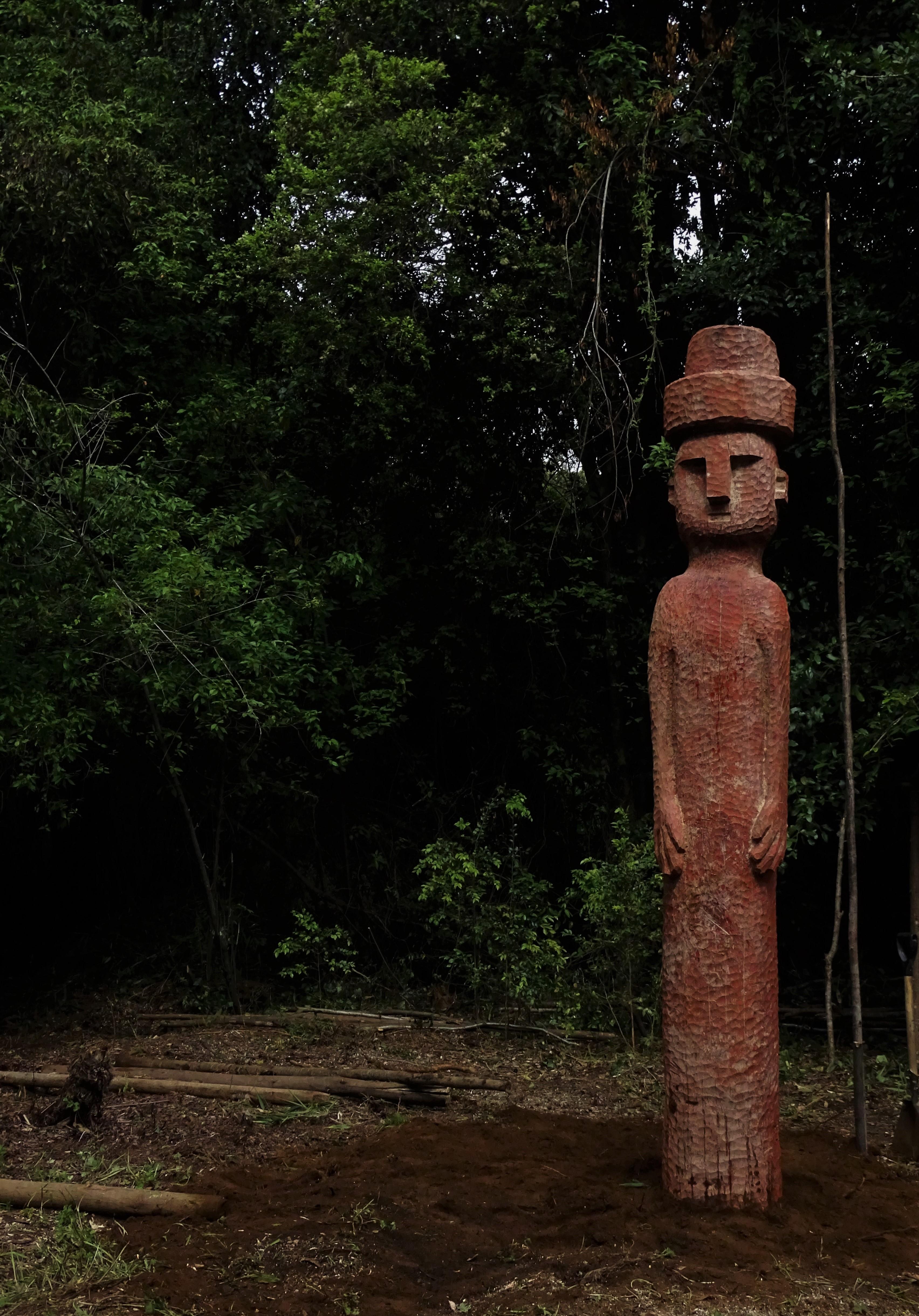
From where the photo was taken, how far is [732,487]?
4.65 meters

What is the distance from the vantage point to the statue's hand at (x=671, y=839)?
4.53m

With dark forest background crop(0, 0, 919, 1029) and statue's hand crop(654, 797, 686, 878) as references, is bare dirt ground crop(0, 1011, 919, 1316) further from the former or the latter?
dark forest background crop(0, 0, 919, 1029)

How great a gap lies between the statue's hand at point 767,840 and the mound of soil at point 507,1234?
46.4 inches

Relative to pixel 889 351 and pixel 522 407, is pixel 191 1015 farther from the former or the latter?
pixel 889 351

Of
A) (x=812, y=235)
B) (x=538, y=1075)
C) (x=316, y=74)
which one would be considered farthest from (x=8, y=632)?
(x=812, y=235)

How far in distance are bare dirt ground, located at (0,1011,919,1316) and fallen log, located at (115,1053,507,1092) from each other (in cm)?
8

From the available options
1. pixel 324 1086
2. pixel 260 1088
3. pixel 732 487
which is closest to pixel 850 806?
pixel 732 487

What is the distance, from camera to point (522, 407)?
31.6ft

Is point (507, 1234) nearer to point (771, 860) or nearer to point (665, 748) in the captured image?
point (771, 860)

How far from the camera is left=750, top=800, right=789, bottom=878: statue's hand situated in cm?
444

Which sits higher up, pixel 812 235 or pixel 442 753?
pixel 812 235

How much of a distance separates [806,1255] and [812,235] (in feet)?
→ 19.4

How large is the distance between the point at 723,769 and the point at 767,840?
0.29 m

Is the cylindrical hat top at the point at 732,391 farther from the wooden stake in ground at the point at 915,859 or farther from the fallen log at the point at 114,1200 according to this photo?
the wooden stake in ground at the point at 915,859
